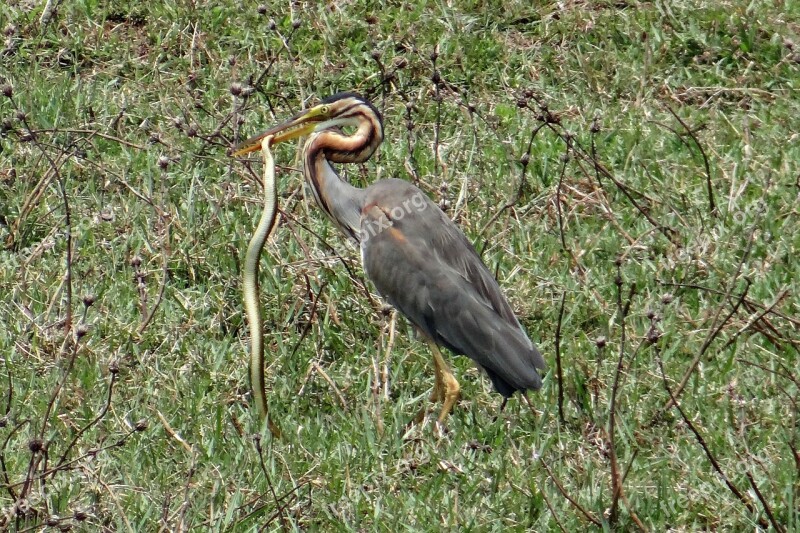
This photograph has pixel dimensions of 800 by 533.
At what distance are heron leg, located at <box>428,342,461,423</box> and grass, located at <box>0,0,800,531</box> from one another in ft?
0.25

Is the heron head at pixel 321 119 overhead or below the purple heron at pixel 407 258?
overhead

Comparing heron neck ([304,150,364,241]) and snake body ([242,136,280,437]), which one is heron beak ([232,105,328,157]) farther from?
snake body ([242,136,280,437])

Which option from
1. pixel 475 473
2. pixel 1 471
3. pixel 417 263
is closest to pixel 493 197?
pixel 417 263

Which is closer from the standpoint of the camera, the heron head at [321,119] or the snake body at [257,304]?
the snake body at [257,304]

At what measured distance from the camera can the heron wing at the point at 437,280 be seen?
218 inches

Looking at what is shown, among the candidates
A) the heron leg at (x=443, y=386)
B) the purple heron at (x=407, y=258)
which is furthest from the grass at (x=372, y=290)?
the purple heron at (x=407, y=258)

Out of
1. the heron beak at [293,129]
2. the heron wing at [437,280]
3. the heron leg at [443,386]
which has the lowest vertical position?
Answer: the heron leg at [443,386]

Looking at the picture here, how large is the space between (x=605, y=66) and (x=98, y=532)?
4.49 m

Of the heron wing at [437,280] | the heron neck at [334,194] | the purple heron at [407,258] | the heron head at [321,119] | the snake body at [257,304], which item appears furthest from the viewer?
the heron head at [321,119]

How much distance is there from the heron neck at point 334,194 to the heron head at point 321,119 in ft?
0.45

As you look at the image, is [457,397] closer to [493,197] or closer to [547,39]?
[493,197]

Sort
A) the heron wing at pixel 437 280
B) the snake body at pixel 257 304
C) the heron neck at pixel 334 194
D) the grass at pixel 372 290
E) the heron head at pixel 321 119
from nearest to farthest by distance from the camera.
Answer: the grass at pixel 372 290, the snake body at pixel 257 304, the heron wing at pixel 437 280, the heron neck at pixel 334 194, the heron head at pixel 321 119

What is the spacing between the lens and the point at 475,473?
496 cm

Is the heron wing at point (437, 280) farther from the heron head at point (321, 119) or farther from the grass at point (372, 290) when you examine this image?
the heron head at point (321, 119)
